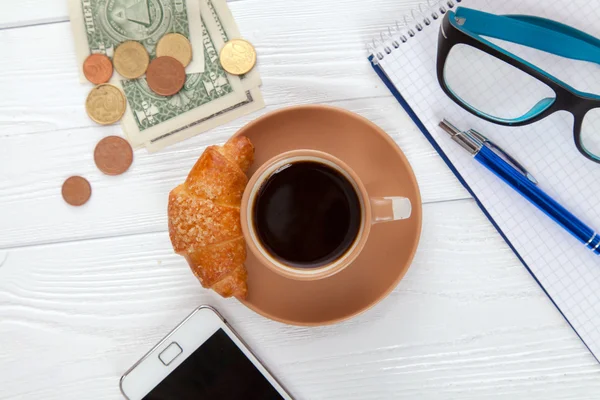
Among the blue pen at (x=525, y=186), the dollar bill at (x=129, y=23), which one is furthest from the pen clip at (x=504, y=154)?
the dollar bill at (x=129, y=23)

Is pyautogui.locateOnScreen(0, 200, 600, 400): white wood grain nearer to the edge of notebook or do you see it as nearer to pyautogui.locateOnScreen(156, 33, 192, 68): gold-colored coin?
the edge of notebook

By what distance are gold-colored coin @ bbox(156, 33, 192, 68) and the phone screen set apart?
422 millimetres

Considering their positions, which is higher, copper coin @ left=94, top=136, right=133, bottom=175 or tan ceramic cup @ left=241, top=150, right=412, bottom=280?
tan ceramic cup @ left=241, top=150, right=412, bottom=280

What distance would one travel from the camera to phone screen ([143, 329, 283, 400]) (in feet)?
2.35

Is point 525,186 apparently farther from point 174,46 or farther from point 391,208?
point 174,46

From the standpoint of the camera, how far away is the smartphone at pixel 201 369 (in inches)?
28.2

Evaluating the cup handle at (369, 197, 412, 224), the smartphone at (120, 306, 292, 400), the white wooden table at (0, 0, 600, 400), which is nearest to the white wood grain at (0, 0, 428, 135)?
the white wooden table at (0, 0, 600, 400)

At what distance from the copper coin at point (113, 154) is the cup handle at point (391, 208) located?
378 mm

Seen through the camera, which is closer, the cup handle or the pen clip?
the cup handle

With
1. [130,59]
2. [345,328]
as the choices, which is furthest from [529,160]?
[130,59]

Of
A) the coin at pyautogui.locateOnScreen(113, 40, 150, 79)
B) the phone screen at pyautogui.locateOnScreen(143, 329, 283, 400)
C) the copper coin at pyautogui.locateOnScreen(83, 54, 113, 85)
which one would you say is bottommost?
the phone screen at pyautogui.locateOnScreen(143, 329, 283, 400)

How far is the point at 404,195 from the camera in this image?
0.63 metres

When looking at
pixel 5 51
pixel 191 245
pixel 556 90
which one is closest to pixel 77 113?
pixel 5 51

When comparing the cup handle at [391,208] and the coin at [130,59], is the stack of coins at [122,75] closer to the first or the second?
the coin at [130,59]
